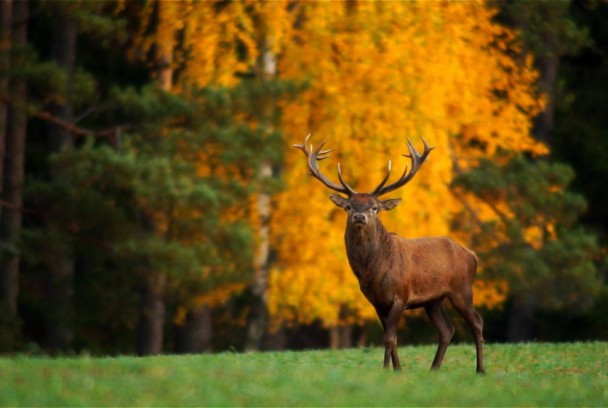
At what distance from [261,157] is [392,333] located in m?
11.3

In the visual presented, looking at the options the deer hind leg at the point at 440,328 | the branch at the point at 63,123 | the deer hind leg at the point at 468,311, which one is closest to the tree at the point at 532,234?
the branch at the point at 63,123

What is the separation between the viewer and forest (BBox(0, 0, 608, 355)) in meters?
24.9

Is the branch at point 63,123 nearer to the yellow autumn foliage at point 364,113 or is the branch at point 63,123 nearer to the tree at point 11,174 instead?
the tree at point 11,174

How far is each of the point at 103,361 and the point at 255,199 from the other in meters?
13.1

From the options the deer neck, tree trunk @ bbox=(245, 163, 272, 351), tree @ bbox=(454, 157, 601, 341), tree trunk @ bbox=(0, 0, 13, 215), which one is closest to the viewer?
the deer neck

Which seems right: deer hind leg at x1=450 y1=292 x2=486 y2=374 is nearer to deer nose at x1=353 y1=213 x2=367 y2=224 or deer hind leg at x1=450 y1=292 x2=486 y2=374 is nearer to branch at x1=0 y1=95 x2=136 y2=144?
deer nose at x1=353 y1=213 x2=367 y2=224

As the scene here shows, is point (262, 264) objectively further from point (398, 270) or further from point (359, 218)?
point (359, 218)

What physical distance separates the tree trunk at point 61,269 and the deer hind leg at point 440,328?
43.3ft

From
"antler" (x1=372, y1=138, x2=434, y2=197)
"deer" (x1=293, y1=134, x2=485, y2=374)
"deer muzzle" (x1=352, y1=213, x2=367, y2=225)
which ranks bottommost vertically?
"deer" (x1=293, y1=134, x2=485, y2=374)

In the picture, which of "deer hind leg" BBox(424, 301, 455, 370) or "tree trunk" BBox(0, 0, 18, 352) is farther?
"tree trunk" BBox(0, 0, 18, 352)

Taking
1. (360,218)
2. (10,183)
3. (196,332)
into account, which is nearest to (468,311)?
(360,218)

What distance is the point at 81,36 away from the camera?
33438 mm

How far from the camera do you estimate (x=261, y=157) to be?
25.7 m

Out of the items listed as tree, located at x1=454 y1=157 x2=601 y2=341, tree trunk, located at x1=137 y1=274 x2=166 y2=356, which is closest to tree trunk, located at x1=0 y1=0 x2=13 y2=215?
tree trunk, located at x1=137 y1=274 x2=166 y2=356
